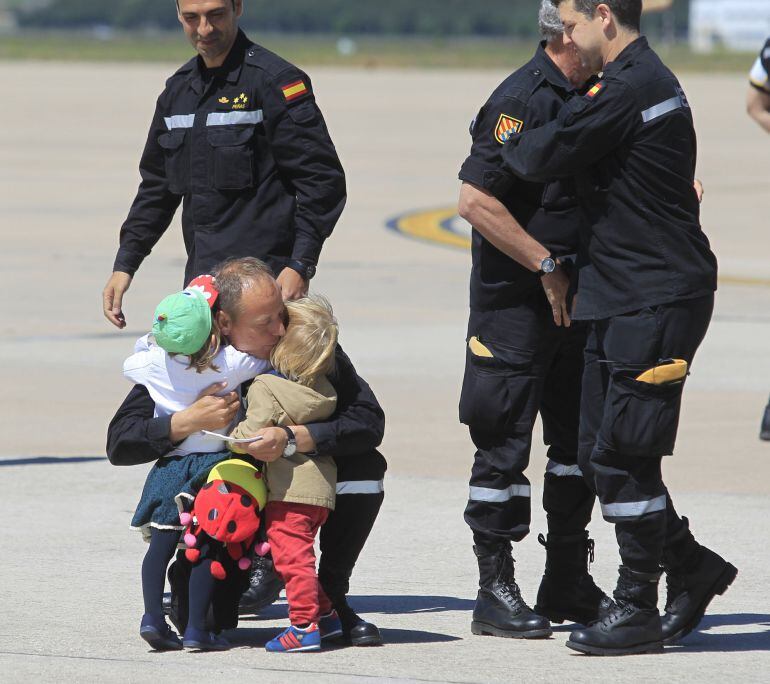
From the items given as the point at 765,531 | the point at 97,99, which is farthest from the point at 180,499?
the point at 97,99

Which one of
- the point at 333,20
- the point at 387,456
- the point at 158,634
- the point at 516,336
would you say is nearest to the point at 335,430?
the point at 516,336

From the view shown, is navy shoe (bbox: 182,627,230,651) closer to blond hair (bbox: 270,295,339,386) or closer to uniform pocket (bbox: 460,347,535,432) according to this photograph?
blond hair (bbox: 270,295,339,386)

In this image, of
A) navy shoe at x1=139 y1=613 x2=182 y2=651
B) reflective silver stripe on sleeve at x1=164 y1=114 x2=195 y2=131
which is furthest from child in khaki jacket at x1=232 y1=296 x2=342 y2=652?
reflective silver stripe on sleeve at x1=164 y1=114 x2=195 y2=131

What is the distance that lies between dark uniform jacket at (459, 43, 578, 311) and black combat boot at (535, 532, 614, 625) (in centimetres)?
79

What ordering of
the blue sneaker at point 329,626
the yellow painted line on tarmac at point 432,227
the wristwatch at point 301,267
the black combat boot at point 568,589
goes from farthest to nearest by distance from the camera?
the yellow painted line on tarmac at point 432,227 → the wristwatch at point 301,267 → the black combat boot at point 568,589 → the blue sneaker at point 329,626

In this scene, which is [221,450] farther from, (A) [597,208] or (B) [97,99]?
(B) [97,99]

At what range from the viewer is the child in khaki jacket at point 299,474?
4.76 m

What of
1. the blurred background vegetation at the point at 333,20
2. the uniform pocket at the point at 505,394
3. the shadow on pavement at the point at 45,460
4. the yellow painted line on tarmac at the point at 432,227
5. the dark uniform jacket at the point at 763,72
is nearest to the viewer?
the uniform pocket at the point at 505,394

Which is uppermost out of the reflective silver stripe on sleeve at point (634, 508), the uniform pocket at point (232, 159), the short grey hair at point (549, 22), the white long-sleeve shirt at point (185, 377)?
the short grey hair at point (549, 22)

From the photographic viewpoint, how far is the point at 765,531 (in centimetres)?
641

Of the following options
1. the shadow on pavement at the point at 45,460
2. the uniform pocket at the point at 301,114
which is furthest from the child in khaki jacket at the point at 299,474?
the shadow on pavement at the point at 45,460

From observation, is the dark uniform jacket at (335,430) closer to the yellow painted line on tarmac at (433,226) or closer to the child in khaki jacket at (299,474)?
the child in khaki jacket at (299,474)

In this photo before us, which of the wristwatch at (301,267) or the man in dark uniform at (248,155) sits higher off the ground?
the man in dark uniform at (248,155)

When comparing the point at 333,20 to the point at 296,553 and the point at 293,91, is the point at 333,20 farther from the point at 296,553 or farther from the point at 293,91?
the point at 296,553
